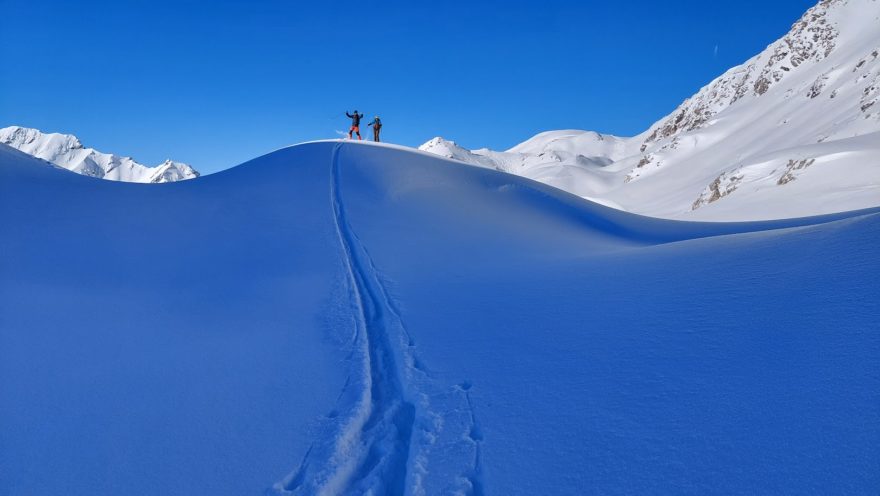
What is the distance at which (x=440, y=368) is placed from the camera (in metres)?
3.54

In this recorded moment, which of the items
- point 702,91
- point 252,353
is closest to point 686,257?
point 252,353

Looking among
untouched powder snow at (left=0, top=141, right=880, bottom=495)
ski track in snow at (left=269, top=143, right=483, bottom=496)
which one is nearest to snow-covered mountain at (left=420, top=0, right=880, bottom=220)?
untouched powder snow at (left=0, top=141, right=880, bottom=495)

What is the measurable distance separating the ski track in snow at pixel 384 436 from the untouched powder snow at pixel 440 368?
0.02 meters

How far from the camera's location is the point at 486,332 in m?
4.13

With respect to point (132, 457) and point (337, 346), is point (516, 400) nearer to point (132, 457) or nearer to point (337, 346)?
point (337, 346)

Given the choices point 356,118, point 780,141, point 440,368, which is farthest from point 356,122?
point 780,141

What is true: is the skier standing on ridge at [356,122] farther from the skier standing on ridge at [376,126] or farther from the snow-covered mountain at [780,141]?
the snow-covered mountain at [780,141]

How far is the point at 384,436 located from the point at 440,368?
2.76 feet

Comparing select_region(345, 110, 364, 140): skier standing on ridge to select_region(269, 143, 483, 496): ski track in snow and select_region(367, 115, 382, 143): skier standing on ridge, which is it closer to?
select_region(367, 115, 382, 143): skier standing on ridge

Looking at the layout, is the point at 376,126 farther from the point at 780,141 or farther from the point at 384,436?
the point at 780,141

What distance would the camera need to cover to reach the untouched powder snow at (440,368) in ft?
7.51

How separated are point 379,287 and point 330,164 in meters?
9.91

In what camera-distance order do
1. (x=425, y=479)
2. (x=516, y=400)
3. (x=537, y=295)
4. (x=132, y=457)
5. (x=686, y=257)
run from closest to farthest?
(x=425, y=479)
(x=132, y=457)
(x=516, y=400)
(x=537, y=295)
(x=686, y=257)

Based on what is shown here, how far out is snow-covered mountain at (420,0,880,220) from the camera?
17875 mm
